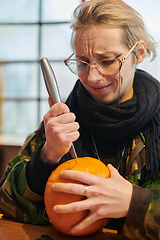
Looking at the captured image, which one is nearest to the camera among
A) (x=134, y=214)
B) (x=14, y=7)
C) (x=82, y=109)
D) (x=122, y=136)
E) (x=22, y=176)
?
(x=134, y=214)

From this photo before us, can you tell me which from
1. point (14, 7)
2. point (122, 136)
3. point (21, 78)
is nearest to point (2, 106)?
point (21, 78)

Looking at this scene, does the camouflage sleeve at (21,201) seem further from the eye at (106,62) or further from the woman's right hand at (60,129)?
the eye at (106,62)

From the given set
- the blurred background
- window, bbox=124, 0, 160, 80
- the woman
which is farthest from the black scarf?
the blurred background

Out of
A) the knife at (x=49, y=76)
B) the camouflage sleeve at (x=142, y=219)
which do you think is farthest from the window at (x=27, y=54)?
the camouflage sleeve at (x=142, y=219)

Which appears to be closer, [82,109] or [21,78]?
[82,109]

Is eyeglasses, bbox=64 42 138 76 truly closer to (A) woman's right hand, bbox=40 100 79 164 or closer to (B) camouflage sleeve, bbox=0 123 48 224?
(A) woman's right hand, bbox=40 100 79 164

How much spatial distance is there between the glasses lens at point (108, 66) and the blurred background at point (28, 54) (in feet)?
5.83

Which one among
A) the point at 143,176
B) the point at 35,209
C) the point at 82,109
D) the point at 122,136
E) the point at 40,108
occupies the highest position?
the point at 40,108

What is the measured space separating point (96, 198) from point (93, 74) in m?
0.50

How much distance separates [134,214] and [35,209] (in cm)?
39

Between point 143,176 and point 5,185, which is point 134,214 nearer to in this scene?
point 143,176

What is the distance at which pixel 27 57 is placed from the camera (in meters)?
2.93

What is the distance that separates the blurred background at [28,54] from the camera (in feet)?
9.12

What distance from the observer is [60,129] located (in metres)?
0.79
